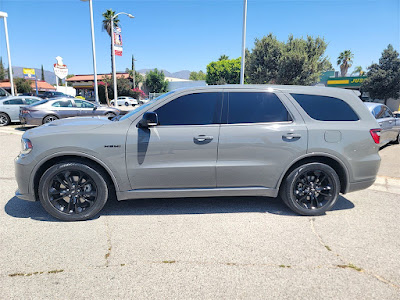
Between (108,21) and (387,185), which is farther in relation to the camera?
(108,21)

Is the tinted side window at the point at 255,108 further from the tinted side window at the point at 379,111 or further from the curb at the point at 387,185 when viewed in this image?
the tinted side window at the point at 379,111

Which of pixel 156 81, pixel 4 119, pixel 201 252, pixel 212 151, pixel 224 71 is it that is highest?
pixel 224 71

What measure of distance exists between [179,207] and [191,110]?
144cm

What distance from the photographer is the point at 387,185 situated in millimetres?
5137

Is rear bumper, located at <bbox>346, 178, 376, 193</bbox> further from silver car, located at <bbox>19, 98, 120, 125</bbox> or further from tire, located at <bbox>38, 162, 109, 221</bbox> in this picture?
silver car, located at <bbox>19, 98, 120, 125</bbox>

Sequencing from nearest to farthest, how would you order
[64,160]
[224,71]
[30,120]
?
[64,160] → [30,120] → [224,71]

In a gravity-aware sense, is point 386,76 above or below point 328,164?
above

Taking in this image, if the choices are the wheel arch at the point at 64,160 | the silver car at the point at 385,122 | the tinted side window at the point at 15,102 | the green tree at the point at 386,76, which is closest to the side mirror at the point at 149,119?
the wheel arch at the point at 64,160

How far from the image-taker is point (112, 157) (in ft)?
11.0

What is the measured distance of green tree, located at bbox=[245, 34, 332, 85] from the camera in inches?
914

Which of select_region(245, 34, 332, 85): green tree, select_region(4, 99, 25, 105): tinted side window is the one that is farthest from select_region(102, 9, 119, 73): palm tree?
select_region(4, 99, 25, 105): tinted side window

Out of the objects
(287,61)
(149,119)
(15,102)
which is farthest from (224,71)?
(149,119)

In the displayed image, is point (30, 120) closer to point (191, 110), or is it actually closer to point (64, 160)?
point (64, 160)

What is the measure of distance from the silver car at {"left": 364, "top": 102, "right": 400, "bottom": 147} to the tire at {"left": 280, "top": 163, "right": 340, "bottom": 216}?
458 cm
